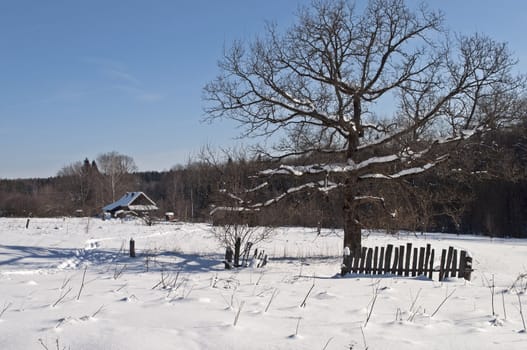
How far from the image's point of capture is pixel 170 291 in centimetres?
660

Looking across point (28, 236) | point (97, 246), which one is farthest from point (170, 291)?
point (28, 236)

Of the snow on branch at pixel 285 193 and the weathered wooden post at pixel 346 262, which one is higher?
the snow on branch at pixel 285 193

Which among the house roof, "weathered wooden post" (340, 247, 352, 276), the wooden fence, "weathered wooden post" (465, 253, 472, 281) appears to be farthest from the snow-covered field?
the house roof

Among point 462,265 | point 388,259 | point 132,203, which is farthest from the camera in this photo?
point 132,203

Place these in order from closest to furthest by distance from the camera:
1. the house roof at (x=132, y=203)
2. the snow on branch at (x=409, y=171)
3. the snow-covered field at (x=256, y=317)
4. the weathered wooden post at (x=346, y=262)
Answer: the snow-covered field at (x=256, y=317)
the weathered wooden post at (x=346, y=262)
the snow on branch at (x=409, y=171)
the house roof at (x=132, y=203)

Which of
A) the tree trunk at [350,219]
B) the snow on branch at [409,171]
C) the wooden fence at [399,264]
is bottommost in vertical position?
the wooden fence at [399,264]

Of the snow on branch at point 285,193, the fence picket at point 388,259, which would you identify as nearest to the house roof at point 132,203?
the snow on branch at point 285,193

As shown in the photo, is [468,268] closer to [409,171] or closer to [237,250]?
[409,171]

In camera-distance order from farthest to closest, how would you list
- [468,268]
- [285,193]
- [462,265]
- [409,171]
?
[285,193] → [409,171] → [462,265] → [468,268]

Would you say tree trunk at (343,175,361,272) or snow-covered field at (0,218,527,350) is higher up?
tree trunk at (343,175,361,272)

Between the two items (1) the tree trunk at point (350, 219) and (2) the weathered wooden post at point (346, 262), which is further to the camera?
(1) the tree trunk at point (350, 219)

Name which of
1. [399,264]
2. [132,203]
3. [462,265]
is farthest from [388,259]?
[132,203]

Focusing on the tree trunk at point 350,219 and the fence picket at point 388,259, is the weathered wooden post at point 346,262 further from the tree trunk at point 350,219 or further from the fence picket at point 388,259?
the tree trunk at point 350,219

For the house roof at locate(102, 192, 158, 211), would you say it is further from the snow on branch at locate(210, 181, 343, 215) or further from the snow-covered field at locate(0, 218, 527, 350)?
the snow-covered field at locate(0, 218, 527, 350)
